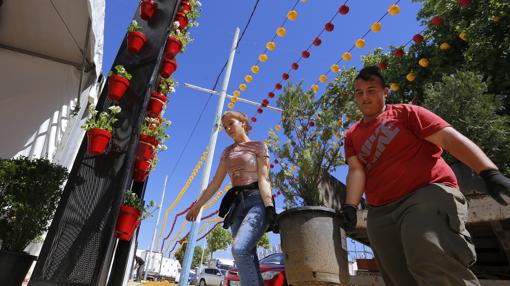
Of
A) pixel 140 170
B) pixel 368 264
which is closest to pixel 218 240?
pixel 368 264

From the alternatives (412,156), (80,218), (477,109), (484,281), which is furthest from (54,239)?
(477,109)

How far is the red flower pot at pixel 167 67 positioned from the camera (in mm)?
3443

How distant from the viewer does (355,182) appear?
2053 mm

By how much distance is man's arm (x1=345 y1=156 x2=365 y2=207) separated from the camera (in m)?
2.04

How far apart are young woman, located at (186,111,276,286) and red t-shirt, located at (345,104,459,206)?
0.84 meters

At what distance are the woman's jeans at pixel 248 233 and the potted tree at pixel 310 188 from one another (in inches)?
19.8

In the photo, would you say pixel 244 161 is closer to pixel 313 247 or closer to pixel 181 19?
pixel 313 247

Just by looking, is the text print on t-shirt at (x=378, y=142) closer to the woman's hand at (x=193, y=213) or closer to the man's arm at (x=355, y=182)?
the man's arm at (x=355, y=182)

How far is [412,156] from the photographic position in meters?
1.79

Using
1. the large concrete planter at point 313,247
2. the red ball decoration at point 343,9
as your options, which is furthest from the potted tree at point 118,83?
the red ball decoration at point 343,9

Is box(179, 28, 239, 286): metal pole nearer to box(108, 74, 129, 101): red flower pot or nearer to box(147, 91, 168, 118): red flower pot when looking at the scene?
box(147, 91, 168, 118): red flower pot

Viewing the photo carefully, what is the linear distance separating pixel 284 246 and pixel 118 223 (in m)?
1.45

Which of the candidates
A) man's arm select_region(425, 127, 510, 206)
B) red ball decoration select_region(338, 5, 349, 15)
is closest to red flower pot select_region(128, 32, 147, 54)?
man's arm select_region(425, 127, 510, 206)

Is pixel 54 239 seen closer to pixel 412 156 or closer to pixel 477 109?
pixel 412 156
